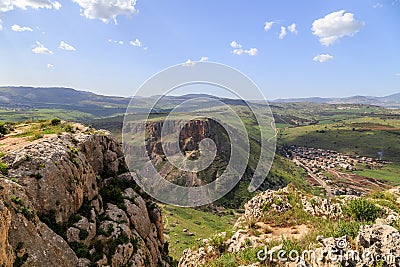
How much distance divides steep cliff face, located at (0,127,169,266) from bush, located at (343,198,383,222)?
15704mm

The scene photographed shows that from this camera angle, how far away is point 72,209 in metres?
18.5

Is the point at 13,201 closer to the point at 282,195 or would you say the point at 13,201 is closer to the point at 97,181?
the point at 97,181

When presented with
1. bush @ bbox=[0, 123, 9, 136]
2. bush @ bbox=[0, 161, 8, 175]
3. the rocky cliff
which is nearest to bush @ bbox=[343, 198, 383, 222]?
the rocky cliff

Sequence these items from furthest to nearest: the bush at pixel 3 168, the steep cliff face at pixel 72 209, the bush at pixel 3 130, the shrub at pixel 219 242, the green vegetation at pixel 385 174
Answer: the green vegetation at pixel 385 174, the bush at pixel 3 130, the shrub at pixel 219 242, the bush at pixel 3 168, the steep cliff face at pixel 72 209

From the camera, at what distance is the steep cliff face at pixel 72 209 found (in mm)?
13250

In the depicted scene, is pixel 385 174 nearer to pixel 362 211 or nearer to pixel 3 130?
pixel 362 211

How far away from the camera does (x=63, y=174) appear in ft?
60.5

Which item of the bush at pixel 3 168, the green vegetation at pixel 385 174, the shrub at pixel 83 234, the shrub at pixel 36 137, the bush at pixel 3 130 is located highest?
the bush at pixel 3 130

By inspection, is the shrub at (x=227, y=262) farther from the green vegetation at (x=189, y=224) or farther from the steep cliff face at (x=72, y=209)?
the green vegetation at (x=189, y=224)

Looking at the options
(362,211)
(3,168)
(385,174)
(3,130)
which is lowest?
(385,174)

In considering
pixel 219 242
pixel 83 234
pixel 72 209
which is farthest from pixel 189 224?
pixel 219 242

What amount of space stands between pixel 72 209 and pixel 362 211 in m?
18.5

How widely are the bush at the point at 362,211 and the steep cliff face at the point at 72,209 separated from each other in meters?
15.7

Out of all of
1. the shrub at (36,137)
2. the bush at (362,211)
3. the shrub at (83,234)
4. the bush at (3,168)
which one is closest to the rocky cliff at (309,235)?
the bush at (362,211)
